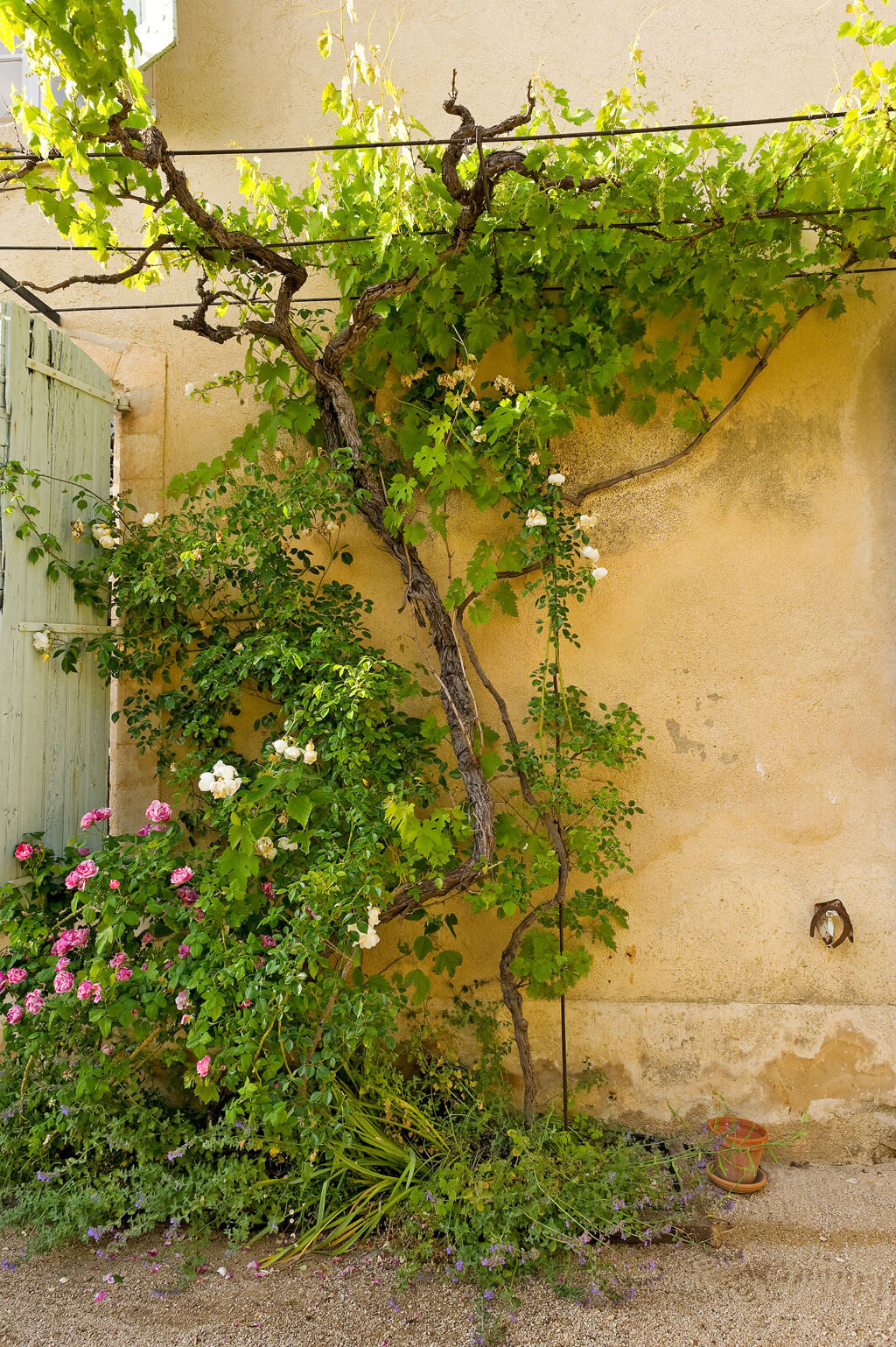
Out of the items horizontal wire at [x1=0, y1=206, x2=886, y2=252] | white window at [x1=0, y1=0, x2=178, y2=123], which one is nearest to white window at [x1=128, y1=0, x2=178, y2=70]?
white window at [x1=0, y1=0, x2=178, y2=123]

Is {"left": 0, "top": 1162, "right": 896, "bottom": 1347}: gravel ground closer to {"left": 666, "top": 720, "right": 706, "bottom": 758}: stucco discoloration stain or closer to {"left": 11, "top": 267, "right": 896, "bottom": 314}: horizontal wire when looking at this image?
{"left": 666, "top": 720, "right": 706, "bottom": 758}: stucco discoloration stain

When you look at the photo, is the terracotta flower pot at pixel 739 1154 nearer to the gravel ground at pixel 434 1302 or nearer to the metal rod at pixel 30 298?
the gravel ground at pixel 434 1302

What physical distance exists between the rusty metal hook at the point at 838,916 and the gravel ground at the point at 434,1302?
3.26 feet

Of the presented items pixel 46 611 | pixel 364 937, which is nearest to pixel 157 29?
pixel 46 611

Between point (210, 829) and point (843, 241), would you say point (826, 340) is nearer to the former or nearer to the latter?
point (843, 241)

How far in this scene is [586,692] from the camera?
365 cm

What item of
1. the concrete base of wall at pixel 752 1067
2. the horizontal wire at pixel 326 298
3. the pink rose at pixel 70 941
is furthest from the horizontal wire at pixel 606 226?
the concrete base of wall at pixel 752 1067

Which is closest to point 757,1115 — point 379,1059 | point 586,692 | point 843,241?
point 379,1059

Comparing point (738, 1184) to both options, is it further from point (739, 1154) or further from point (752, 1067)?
point (752, 1067)

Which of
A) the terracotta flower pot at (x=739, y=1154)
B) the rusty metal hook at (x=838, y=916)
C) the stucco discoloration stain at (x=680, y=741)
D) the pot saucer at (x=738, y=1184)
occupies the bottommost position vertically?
the pot saucer at (x=738, y=1184)

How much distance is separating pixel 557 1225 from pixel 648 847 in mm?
1411

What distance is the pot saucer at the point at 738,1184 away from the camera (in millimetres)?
3154

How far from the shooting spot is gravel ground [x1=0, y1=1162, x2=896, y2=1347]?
249 cm

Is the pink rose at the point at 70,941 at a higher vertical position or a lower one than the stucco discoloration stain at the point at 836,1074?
higher
